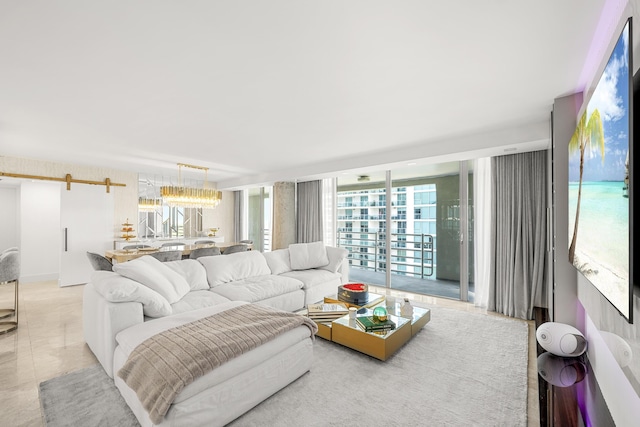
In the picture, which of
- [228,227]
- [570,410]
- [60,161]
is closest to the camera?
[570,410]

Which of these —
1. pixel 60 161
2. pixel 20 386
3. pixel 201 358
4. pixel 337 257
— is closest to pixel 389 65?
pixel 201 358

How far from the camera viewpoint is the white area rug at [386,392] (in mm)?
1836

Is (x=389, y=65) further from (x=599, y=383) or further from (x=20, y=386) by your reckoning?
(x=20, y=386)

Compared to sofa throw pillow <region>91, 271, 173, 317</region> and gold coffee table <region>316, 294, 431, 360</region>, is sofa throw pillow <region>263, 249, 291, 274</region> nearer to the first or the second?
gold coffee table <region>316, 294, 431, 360</region>

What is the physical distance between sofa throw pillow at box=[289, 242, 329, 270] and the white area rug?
1984mm

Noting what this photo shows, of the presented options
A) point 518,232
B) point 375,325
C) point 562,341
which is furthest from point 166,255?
point 518,232

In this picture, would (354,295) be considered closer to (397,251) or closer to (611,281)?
(397,251)

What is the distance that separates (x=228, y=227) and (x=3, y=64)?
6714mm

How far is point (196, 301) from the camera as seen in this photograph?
9.59ft

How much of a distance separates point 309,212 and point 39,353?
479 cm

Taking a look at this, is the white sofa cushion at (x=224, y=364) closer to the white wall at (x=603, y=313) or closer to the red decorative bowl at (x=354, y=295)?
the red decorative bowl at (x=354, y=295)

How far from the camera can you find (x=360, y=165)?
16.2 feet

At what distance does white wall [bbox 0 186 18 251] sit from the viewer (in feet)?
20.4

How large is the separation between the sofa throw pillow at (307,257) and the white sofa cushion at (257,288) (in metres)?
0.72
